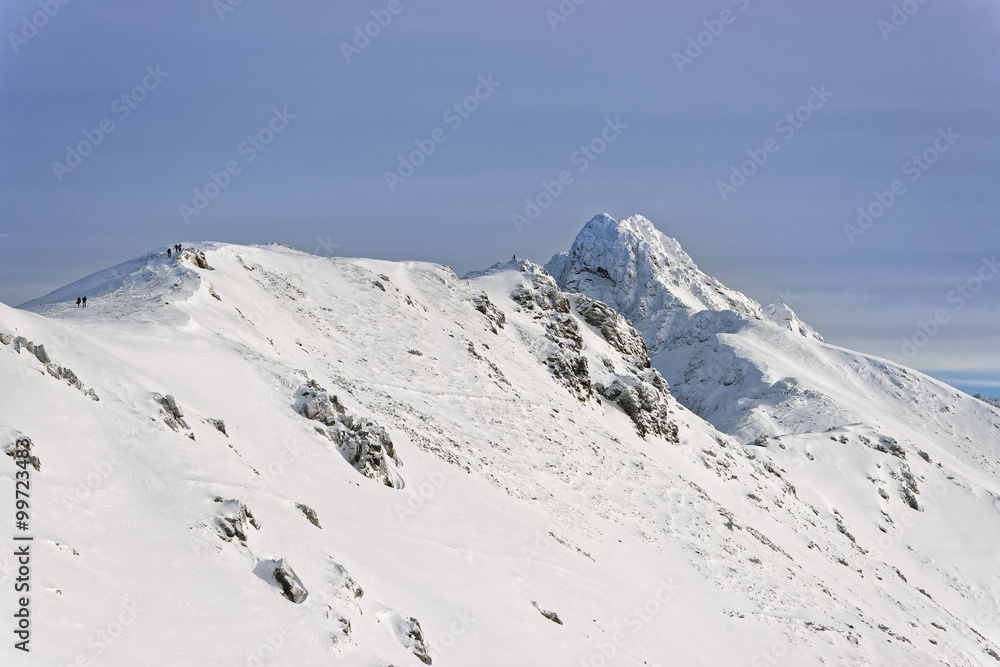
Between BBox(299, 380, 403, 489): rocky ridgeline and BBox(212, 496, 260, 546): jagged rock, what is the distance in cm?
922

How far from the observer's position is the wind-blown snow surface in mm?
15867

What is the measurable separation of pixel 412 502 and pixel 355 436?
3565 mm

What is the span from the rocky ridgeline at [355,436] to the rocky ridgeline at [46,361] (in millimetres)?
9634

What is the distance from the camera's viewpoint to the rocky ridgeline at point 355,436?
28.0m

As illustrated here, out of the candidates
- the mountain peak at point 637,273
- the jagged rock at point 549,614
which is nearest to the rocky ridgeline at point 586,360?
the jagged rock at point 549,614

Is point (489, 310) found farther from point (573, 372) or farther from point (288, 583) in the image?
point (288, 583)

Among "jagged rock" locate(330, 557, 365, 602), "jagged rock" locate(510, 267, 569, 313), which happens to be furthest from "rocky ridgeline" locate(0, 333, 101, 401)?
"jagged rock" locate(510, 267, 569, 313)

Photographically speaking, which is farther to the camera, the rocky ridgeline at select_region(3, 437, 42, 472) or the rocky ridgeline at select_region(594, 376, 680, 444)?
the rocky ridgeline at select_region(594, 376, 680, 444)

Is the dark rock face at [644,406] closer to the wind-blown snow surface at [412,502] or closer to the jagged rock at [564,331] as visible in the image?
the wind-blown snow surface at [412,502]

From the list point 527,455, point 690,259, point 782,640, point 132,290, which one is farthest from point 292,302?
point 690,259

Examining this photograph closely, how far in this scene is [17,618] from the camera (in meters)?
12.0

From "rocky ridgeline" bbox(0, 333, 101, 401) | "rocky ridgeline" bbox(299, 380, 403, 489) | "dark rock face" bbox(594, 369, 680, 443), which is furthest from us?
"dark rock face" bbox(594, 369, 680, 443)

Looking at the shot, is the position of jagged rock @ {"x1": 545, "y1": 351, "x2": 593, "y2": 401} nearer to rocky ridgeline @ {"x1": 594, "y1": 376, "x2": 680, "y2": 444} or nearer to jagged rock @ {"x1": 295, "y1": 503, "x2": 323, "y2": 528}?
rocky ridgeline @ {"x1": 594, "y1": 376, "x2": 680, "y2": 444}

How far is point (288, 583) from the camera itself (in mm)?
16906
